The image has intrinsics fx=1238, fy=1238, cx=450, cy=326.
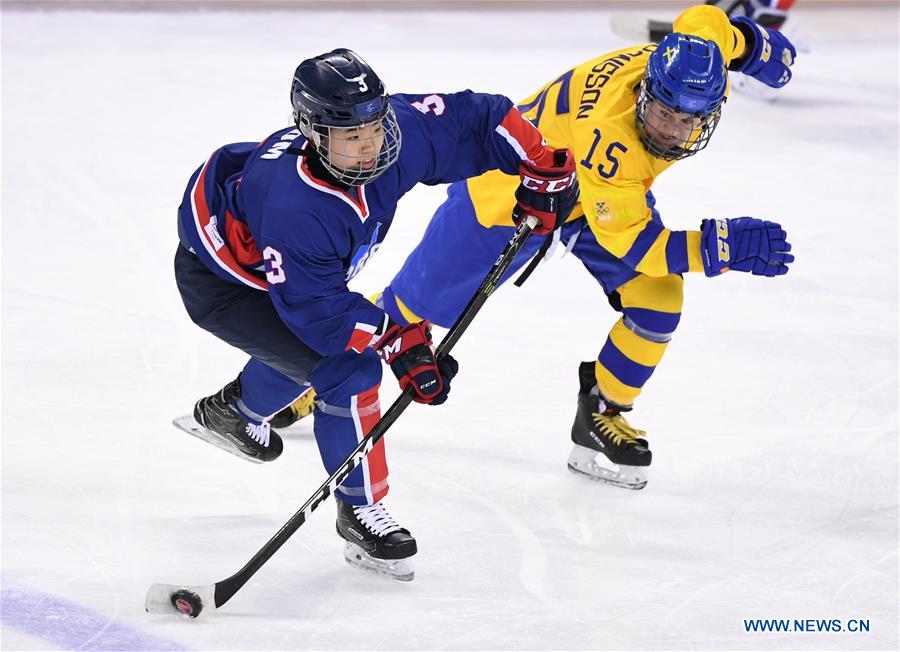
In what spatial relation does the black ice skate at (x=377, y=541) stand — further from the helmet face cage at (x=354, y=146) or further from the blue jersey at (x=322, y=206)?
the helmet face cage at (x=354, y=146)

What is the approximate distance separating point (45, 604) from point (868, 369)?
2.53 m

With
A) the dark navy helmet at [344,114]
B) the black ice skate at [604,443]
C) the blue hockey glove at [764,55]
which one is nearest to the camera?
the dark navy helmet at [344,114]

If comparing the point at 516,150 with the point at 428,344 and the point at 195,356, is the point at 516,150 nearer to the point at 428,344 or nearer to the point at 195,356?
the point at 428,344

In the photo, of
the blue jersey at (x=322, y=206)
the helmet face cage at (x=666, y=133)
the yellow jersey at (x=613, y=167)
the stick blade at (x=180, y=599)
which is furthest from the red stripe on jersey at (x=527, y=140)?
the stick blade at (x=180, y=599)

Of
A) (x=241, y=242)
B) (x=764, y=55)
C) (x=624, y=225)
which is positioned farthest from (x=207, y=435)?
(x=764, y=55)

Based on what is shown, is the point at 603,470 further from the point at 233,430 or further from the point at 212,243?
the point at 212,243

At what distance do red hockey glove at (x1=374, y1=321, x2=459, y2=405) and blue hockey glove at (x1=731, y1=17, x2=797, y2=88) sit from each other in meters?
1.40

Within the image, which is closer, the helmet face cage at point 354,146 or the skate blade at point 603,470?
the helmet face cage at point 354,146

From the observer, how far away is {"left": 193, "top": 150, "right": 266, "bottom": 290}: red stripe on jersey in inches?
108

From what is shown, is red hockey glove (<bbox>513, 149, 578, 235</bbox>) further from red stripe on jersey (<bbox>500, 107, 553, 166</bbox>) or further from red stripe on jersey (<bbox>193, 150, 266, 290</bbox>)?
red stripe on jersey (<bbox>193, 150, 266, 290</bbox>)

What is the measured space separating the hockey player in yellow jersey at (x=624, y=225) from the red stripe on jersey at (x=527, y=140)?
0.41 ft

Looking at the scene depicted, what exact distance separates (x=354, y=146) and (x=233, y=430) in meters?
1.00

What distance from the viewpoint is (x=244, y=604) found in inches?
107

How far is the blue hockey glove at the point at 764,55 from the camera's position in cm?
341
